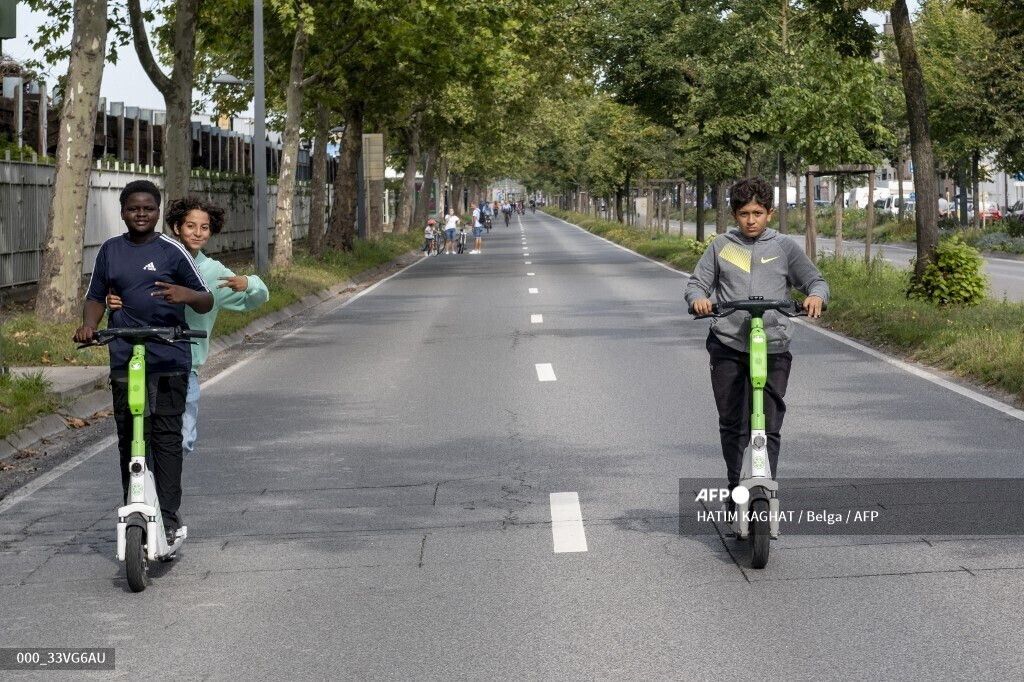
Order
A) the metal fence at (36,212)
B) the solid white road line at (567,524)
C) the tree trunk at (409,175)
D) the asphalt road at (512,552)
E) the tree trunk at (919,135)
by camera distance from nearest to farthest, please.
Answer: the asphalt road at (512,552) → the solid white road line at (567,524) → the tree trunk at (919,135) → the metal fence at (36,212) → the tree trunk at (409,175)

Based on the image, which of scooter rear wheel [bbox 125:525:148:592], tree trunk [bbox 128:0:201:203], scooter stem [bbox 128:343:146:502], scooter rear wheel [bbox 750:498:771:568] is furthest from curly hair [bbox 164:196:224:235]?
tree trunk [bbox 128:0:201:203]

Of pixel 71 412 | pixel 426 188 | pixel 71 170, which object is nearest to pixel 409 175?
pixel 426 188

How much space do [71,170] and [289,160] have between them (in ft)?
51.3

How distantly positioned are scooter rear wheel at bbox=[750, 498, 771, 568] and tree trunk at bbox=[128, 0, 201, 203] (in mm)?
21382

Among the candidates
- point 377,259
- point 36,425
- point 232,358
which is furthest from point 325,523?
point 377,259

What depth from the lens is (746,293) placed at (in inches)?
305

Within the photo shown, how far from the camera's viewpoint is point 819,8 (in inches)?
899

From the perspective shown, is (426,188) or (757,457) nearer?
(757,457)

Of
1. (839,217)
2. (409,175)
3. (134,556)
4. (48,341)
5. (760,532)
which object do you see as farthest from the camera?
(409,175)

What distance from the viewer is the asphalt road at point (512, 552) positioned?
5.95m

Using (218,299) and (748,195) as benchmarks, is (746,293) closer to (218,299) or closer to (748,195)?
(748,195)

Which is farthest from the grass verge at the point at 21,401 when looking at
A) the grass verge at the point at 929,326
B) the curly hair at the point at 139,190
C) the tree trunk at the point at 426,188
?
the tree trunk at the point at 426,188

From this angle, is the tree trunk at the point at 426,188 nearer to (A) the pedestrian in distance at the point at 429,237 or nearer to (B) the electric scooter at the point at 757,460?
(A) the pedestrian in distance at the point at 429,237

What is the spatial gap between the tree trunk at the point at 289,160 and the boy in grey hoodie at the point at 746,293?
27.5 meters
